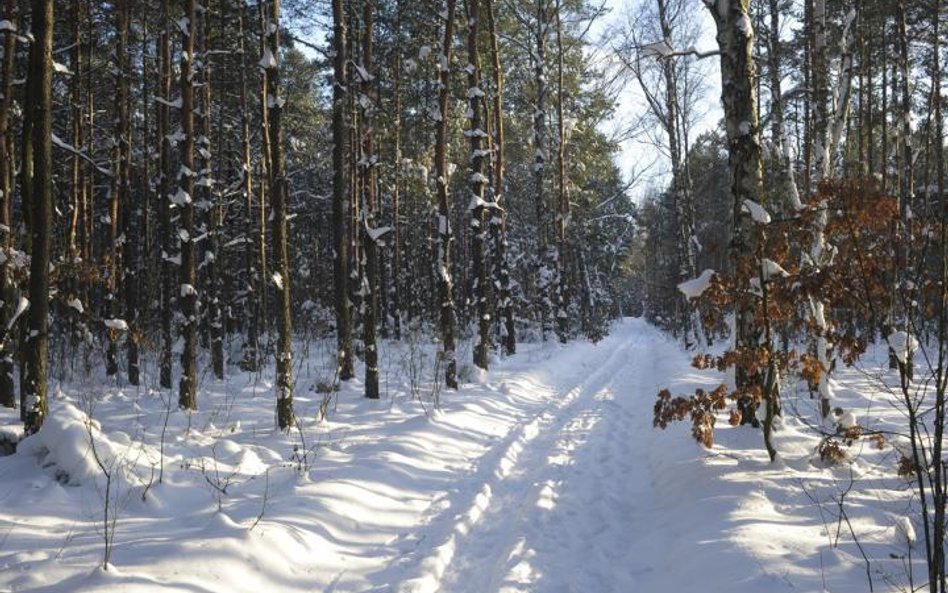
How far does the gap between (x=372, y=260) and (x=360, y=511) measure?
7.08 metres

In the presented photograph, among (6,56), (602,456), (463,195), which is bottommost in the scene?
(602,456)

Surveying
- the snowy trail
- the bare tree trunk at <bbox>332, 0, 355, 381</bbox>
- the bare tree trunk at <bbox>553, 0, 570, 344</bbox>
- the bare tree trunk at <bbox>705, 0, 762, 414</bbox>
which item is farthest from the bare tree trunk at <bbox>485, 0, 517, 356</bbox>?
the bare tree trunk at <bbox>705, 0, 762, 414</bbox>

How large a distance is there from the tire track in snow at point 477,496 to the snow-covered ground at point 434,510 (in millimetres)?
28

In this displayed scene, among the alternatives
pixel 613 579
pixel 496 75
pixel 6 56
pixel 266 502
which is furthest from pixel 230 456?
pixel 496 75

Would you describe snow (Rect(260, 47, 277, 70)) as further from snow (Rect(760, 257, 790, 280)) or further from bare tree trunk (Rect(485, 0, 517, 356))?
bare tree trunk (Rect(485, 0, 517, 356))

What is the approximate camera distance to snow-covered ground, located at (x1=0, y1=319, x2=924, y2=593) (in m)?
3.89

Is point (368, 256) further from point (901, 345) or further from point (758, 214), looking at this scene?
point (901, 345)

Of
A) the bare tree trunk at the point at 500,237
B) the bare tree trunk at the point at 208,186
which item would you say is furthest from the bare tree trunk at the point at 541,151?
the bare tree trunk at the point at 208,186

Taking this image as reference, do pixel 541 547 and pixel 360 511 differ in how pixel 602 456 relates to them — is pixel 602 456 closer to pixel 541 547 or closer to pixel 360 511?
pixel 541 547

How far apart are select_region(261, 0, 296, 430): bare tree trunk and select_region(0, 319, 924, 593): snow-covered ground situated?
0.57m

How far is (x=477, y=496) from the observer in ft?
19.2

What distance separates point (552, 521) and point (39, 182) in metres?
6.21

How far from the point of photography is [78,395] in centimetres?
1012

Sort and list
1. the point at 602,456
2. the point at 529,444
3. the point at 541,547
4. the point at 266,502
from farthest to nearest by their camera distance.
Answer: the point at 529,444, the point at 602,456, the point at 266,502, the point at 541,547
